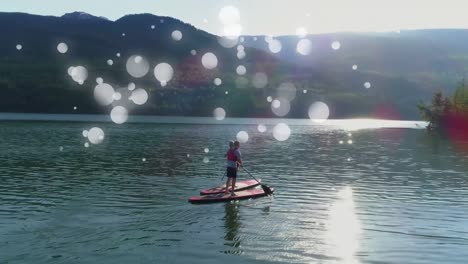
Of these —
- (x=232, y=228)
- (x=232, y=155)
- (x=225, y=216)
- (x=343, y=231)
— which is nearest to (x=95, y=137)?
(x=232, y=155)

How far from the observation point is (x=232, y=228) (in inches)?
982

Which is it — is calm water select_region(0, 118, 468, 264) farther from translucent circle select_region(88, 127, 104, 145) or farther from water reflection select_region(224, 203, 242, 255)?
translucent circle select_region(88, 127, 104, 145)

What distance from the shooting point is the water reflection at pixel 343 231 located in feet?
68.6

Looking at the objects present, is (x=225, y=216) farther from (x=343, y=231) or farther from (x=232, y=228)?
(x=343, y=231)

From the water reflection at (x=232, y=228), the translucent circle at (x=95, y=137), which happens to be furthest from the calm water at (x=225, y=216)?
the translucent circle at (x=95, y=137)

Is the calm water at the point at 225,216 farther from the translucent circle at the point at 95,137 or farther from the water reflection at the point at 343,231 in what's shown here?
the translucent circle at the point at 95,137

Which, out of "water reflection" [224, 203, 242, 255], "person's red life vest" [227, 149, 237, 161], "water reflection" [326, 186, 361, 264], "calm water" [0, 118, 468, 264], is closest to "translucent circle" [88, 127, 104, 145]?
"calm water" [0, 118, 468, 264]

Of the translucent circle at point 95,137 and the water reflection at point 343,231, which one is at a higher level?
the translucent circle at point 95,137

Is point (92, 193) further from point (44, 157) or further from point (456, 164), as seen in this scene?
point (456, 164)

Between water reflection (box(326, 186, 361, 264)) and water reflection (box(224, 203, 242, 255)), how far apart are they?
4032mm

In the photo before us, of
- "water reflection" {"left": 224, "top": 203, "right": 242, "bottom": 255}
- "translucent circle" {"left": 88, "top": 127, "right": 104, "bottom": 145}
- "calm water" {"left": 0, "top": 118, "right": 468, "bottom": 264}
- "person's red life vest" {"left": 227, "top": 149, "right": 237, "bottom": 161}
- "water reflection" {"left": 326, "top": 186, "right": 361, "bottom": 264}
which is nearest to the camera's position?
"calm water" {"left": 0, "top": 118, "right": 468, "bottom": 264}

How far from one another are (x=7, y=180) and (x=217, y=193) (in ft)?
61.2

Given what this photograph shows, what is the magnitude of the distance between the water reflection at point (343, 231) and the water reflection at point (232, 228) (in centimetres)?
403

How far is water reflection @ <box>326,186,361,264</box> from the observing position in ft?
68.6
